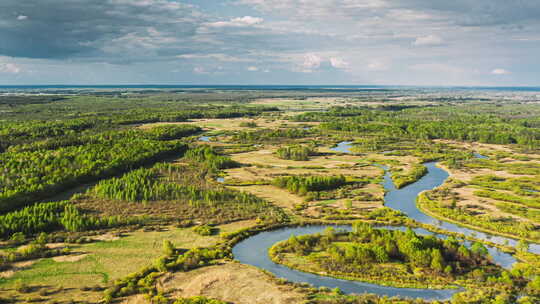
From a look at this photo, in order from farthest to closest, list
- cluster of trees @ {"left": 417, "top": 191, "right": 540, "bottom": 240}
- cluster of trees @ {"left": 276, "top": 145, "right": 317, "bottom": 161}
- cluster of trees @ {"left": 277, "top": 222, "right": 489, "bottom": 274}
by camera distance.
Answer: cluster of trees @ {"left": 276, "top": 145, "right": 317, "bottom": 161}, cluster of trees @ {"left": 417, "top": 191, "right": 540, "bottom": 240}, cluster of trees @ {"left": 277, "top": 222, "right": 489, "bottom": 274}

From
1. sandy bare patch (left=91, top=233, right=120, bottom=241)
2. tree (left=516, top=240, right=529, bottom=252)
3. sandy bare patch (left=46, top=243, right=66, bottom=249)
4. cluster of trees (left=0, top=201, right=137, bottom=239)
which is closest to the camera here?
tree (left=516, top=240, right=529, bottom=252)

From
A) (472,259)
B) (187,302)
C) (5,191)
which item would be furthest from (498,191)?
(5,191)

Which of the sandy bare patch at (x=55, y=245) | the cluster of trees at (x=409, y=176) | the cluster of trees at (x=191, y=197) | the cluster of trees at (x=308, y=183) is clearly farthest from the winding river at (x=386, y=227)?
the sandy bare patch at (x=55, y=245)

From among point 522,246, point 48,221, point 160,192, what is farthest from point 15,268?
point 522,246

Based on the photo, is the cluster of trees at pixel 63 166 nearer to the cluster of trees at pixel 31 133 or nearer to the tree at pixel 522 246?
the cluster of trees at pixel 31 133

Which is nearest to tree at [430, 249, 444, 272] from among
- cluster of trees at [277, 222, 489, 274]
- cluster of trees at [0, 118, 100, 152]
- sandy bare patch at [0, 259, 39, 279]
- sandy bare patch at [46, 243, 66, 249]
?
cluster of trees at [277, 222, 489, 274]

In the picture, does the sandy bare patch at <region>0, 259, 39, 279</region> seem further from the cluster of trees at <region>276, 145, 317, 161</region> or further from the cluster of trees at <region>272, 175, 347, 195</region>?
the cluster of trees at <region>276, 145, 317, 161</region>
